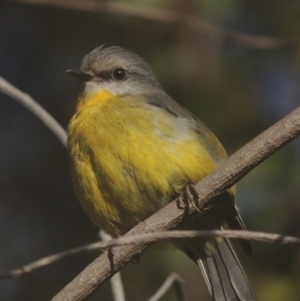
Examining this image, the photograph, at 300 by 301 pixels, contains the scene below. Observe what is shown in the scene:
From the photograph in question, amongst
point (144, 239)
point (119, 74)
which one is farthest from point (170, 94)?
point (144, 239)

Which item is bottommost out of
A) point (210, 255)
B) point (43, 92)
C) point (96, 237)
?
point (210, 255)

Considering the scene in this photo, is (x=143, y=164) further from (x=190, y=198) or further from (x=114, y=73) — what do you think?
(x=114, y=73)

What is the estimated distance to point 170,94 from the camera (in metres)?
6.72

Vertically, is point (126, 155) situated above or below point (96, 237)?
below

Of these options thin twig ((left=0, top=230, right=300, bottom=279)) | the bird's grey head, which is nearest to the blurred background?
the bird's grey head

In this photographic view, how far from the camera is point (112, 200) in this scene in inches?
186

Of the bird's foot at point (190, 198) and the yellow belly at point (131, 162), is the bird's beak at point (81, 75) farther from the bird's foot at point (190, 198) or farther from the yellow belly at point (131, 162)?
the bird's foot at point (190, 198)

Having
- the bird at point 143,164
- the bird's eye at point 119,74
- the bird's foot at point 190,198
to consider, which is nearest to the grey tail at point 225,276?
the bird at point 143,164

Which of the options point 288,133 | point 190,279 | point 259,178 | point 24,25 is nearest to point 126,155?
point 288,133

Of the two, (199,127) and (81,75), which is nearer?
(199,127)

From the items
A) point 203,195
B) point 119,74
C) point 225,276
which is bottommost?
point 203,195

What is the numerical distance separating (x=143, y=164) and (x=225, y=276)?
1048mm

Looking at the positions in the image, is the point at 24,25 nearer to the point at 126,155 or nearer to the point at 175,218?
the point at 126,155

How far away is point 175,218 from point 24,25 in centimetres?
509
